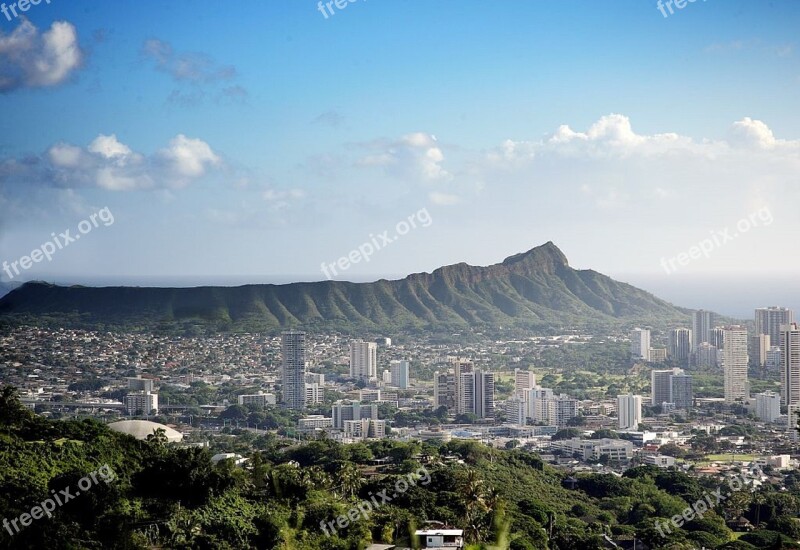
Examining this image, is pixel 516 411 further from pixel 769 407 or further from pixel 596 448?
pixel 596 448

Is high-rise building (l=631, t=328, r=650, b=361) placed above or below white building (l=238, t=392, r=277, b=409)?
above

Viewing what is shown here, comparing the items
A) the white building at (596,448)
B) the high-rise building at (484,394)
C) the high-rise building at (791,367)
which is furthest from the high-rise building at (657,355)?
the white building at (596,448)

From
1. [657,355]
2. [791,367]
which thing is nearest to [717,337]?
[657,355]

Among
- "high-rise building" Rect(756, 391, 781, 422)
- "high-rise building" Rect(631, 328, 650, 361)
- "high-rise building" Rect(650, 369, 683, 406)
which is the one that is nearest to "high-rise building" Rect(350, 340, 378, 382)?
"high-rise building" Rect(650, 369, 683, 406)

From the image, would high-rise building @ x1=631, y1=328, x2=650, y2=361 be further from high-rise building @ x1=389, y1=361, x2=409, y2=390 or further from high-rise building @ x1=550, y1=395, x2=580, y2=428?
high-rise building @ x1=550, y1=395, x2=580, y2=428

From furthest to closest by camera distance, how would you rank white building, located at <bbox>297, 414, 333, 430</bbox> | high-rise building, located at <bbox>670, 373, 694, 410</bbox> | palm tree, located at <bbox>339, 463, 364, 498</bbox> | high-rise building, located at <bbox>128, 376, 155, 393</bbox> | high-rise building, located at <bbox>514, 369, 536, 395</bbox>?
high-rise building, located at <bbox>514, 369, 536, 395</bbox> → high-rise building, located at <bbox>670, 373, 694, 410</bbox> → high-rise building, located at <bbox>128, 376, 155, 393</bbox> → white building, located at <bbox>297, 414, 333, 430</bbox> → palm tree, located at <bbox>339, 463, 364, 498</bbox>

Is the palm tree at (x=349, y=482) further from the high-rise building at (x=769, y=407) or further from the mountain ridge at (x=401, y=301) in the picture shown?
the mountain ridge at (x=401, y=301)
